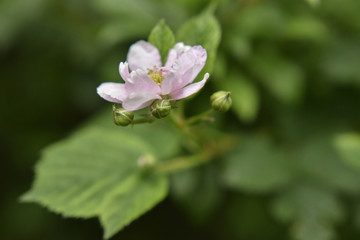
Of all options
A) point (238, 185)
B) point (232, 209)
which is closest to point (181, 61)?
point (238, 185)

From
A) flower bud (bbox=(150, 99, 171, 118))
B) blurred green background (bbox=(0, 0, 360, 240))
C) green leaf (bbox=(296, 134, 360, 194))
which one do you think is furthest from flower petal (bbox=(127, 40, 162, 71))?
green leaf (bbox=(296, 134, 360, 194))

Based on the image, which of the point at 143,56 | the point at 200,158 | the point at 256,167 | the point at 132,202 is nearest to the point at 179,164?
the point at 200,158

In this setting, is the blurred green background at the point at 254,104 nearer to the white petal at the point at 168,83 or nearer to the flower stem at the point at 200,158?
the flower stem at the point at 200,158

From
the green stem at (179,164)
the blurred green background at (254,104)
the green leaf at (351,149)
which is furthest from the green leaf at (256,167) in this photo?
the green leaf at (351,149)

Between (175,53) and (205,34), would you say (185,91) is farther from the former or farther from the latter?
(205,34)

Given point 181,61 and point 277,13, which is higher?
point 181,61

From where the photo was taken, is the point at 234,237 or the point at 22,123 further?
the point at 22,123

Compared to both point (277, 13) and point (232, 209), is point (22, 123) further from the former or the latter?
point (277, 13)
